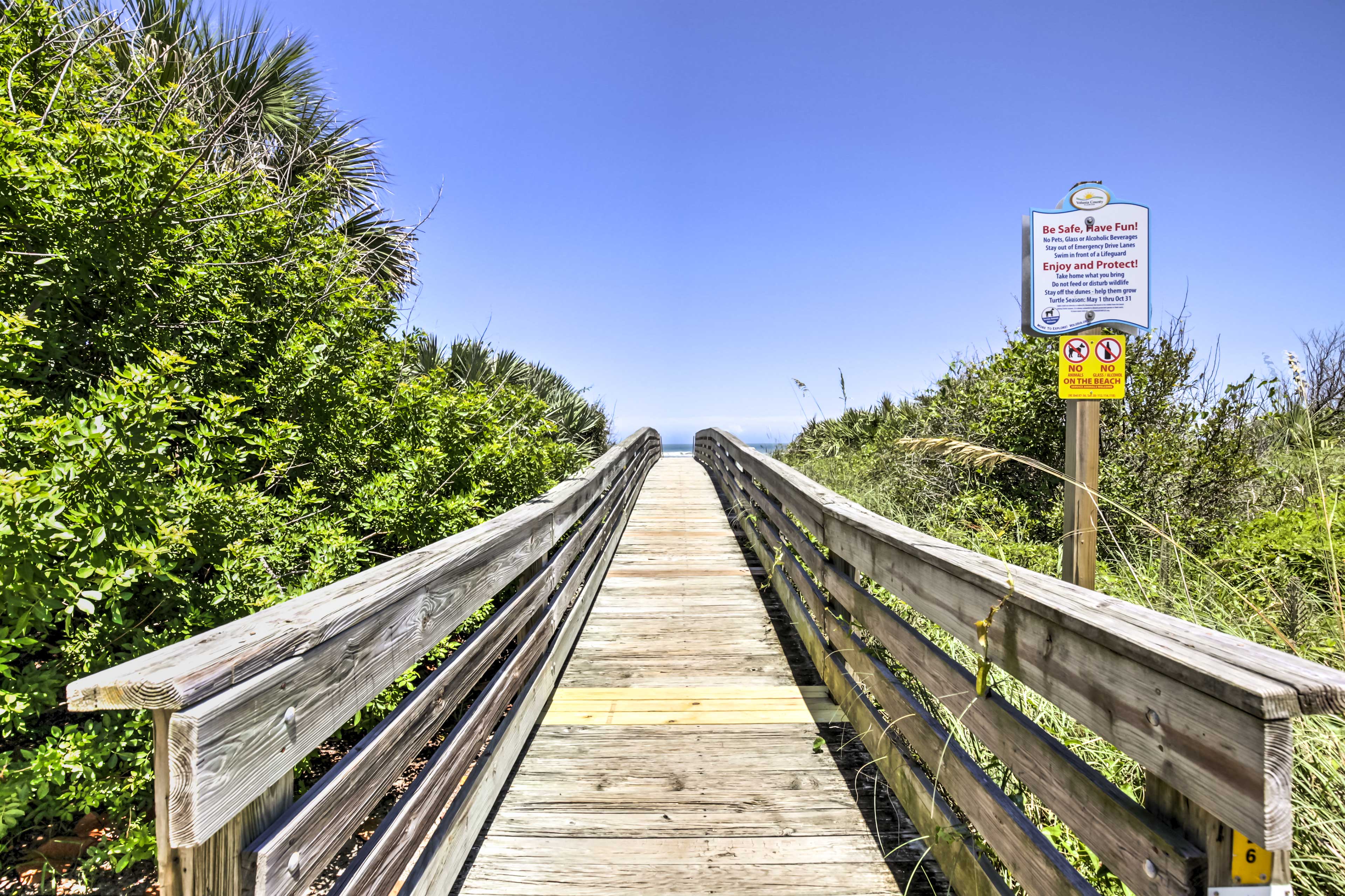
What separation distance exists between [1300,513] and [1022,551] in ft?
5.59

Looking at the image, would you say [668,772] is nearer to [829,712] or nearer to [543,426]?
[829,712]

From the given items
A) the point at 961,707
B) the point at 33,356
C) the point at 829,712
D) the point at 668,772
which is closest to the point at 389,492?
the point at 33,356

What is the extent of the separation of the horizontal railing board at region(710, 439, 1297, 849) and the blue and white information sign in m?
2.67

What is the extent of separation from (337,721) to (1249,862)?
5.49 ft

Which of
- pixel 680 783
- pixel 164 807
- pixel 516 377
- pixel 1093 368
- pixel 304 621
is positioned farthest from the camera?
pixel 516 377

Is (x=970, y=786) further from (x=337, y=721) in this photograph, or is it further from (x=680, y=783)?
(x=337, y=721)

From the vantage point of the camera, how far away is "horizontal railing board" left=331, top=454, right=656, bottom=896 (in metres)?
1.55

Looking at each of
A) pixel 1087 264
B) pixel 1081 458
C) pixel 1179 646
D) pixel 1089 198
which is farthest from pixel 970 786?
pixel 1089 198

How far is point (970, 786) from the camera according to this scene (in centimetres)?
191

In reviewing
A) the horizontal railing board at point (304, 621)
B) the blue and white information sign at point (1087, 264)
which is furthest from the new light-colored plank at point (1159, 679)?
the blue and white information sign at point (1087, 264)

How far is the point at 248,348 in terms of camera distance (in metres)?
3.62

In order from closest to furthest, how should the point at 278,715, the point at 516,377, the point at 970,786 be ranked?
the point at 278,715
the point at 970,786
the point at 516,377

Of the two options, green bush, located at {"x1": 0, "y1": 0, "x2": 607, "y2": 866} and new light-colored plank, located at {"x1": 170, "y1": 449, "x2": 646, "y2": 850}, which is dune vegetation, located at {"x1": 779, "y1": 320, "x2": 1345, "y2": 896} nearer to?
new light-colored plank, located at {"x1": 170, "y1": 449, "x2": 646, "y2": 850}

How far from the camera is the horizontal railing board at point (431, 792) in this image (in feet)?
5.10
